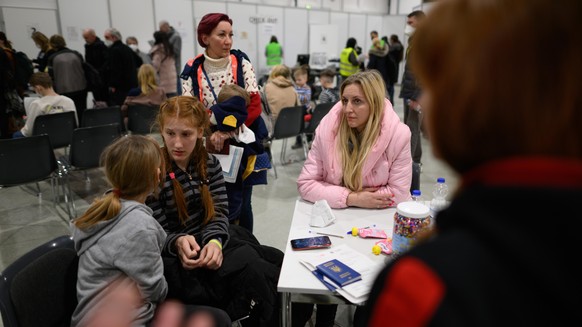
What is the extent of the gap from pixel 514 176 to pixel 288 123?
13.7 feet

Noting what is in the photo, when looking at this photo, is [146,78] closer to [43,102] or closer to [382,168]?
[43,102]

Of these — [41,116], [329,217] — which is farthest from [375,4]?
[329,217]

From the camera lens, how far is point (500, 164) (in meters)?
0.44

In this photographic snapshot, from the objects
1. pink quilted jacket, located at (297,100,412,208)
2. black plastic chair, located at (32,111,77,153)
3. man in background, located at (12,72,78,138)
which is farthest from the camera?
man in background, located at (12,72,78,138)

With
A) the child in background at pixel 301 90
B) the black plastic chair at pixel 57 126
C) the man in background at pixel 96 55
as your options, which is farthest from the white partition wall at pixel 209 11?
the child in background at pixel 301 90

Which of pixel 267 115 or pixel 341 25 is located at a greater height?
pixel 341 25

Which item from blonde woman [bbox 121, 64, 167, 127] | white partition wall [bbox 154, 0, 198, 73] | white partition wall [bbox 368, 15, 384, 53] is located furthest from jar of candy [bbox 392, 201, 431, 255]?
white partition wall [bbox 368, 15, 384, 53]

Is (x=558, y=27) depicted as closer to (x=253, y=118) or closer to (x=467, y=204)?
(x=467, y=204)

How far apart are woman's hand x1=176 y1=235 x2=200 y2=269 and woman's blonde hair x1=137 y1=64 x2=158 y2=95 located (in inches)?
150

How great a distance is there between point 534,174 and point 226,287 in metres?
1.39

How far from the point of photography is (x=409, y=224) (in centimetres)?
146

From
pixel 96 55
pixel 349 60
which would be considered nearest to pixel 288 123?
pixel 96 55

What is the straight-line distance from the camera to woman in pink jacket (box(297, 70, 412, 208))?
204 centimetres

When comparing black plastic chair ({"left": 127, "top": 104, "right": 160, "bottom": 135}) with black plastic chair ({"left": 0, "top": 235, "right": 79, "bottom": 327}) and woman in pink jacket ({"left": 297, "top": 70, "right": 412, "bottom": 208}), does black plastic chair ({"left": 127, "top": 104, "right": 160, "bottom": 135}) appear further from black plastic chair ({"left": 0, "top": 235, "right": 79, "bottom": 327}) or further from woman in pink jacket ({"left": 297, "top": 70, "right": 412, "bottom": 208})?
black plastic chair ({"left": 0, "top": 235, "right": 79, "bottom": 327})
